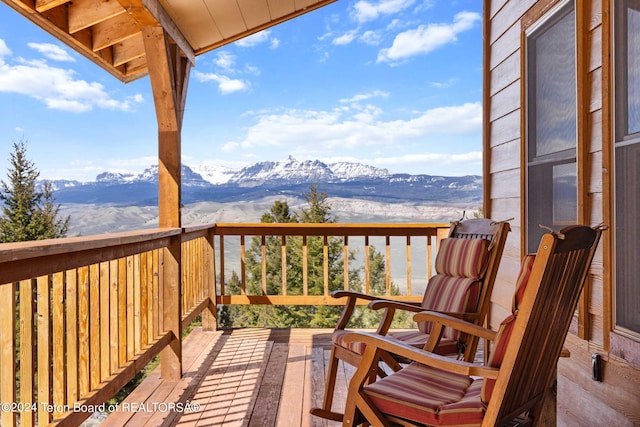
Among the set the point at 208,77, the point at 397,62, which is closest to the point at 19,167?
the point at 208,77

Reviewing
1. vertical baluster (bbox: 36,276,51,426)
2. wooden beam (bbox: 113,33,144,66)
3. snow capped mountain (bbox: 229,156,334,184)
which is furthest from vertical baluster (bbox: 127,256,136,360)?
snow capped mountain (bbox: 229,156,334,184)

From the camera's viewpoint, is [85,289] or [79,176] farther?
[79,176]

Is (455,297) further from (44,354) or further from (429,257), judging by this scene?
(429,257)

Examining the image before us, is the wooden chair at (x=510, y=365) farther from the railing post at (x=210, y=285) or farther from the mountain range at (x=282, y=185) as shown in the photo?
the mountain range at (x=282, y=185)

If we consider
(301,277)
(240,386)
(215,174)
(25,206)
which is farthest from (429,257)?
(215,174)

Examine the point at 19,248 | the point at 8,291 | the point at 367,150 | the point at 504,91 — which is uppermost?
the point at 367,150

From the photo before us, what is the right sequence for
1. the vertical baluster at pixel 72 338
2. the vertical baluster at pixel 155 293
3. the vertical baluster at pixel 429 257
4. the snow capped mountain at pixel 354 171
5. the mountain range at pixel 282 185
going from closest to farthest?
the vertical baluster at pixel 72 338, the vertical baluster at pixel 155 293, the vertical baluster at pixel 429 257, the mountain range at pixel 282 185, the snow capped mountain at pixel 354 171

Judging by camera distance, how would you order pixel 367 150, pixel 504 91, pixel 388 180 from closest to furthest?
pixel 504 91 < pixel 388 180 < pixel 367 150

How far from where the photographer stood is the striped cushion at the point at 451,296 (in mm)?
2465

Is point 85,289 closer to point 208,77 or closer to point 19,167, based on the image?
point 19,167

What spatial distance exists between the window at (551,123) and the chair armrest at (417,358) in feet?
3.94

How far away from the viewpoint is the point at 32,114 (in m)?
38.2

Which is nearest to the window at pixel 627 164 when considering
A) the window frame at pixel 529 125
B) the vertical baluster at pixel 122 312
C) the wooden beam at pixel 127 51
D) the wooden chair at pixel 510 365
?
the wooden chair at pixel 510 365

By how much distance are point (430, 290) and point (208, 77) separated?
2783 cm
